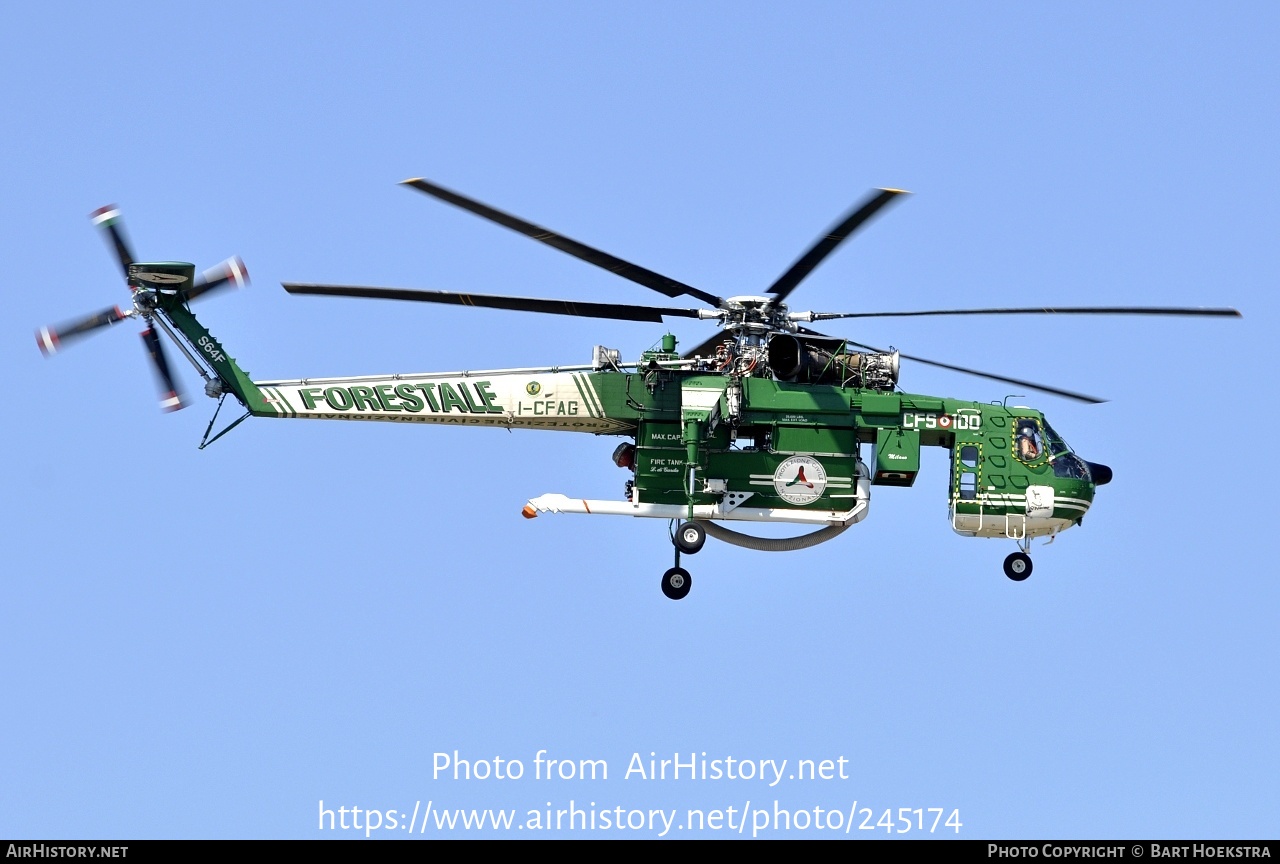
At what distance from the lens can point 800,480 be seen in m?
34.2

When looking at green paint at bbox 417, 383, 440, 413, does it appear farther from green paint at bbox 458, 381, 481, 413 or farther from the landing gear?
the landing gear

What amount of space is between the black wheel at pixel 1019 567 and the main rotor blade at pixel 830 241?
21.2 ft

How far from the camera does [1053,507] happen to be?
1377 inches

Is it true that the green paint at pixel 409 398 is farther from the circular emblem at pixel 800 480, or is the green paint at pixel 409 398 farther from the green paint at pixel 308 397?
the circular emblem at pixel 800 480

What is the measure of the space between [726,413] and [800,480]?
179 cm

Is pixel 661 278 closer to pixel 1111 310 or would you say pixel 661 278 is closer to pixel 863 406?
pixel 863 406

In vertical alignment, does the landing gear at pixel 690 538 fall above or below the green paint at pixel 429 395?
below

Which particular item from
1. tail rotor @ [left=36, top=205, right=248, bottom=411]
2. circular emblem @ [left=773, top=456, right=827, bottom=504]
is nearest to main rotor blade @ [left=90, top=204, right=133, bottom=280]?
tail rotor @ [left=36, top=205, right=248, bottom=411]

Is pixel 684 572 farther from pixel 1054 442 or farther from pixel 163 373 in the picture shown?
pixel 163 373

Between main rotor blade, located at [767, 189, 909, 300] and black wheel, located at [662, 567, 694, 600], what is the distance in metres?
5.06

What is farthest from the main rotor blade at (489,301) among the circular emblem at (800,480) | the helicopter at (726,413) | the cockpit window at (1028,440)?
the cockpit window at (1028,440)

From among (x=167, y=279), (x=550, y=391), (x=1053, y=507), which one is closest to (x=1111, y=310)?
(x=1053, y=507)

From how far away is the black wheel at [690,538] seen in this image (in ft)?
111
